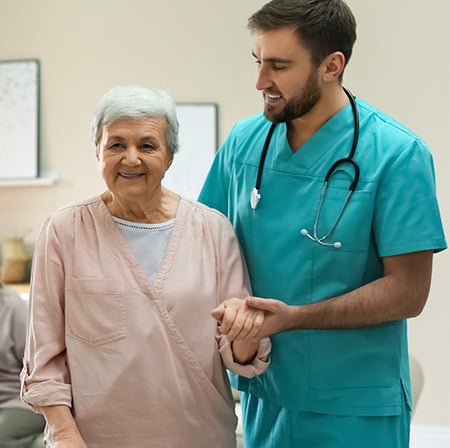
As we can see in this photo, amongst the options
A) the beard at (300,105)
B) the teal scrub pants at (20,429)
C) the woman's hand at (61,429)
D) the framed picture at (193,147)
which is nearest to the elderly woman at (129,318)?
the woman's hand at (61,429)

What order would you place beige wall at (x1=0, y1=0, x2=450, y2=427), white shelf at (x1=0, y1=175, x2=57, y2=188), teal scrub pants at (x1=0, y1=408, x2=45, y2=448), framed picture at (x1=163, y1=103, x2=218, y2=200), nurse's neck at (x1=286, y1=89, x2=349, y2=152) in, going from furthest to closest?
white shelf at (x1=0, y1=175, x2=57, y2=188), framed picture at (x1=163, y1=103, x2=218, y2=200), beige wall at (x1=0, y1=0, x2=450, y2=427), teal scrub pants at (x1=0, y1=408, x2=45, y2=448), nurse's neck at (x1=286, y1=89, x2=349, y2=152)

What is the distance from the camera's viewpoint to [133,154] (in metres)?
1.58

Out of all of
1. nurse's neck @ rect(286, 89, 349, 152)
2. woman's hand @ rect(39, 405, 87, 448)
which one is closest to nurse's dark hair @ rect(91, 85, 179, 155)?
nurse's neck @ rect(286, 89, 349, 152)

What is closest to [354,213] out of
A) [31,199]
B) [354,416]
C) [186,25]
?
[354,416]

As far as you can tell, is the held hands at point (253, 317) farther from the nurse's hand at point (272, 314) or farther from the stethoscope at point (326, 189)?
the stethoscope at point (326, 189)

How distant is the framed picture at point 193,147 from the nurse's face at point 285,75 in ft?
8.24

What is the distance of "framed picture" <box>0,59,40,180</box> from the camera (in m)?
4.40

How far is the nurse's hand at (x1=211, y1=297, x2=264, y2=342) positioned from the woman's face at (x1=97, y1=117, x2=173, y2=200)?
30 centimetres

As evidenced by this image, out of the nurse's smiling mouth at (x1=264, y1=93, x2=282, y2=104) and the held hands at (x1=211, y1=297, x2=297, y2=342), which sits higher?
the nurse's smiling mouth at (x1=264, y1=93, x2=282, y2=104)

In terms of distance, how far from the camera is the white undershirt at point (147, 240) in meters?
1.63

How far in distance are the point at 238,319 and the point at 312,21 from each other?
0.63m

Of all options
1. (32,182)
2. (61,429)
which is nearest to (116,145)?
(61,429)

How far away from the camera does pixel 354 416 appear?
1.67 meters

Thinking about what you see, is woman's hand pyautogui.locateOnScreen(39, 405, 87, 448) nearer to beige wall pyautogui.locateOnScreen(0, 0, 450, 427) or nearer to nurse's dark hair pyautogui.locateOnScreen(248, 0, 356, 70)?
nurse's dark hair pyautogui.locateOnScreen(248, 0, 356, 70)
